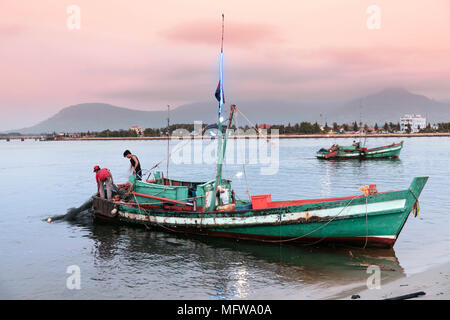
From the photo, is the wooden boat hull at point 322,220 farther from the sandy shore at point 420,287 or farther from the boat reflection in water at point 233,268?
the sandy shore at point 420,287

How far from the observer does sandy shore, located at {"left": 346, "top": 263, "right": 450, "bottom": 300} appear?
958 cm

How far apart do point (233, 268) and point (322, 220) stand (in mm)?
3866

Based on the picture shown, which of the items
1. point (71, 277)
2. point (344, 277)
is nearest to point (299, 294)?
point (344, 277)

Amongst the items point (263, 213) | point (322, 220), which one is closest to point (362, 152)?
point (322, 220)

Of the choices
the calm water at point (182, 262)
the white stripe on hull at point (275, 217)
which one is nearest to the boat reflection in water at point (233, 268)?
the calm water at point (182, 262)

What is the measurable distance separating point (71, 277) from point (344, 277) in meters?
9.31

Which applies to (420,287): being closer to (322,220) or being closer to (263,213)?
(322,220)

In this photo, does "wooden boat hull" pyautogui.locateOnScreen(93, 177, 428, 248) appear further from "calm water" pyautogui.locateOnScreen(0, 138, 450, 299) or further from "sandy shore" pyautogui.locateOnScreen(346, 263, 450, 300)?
"sandy shore" pyautogui.locateOnScreen(346, 263, 450, 300)

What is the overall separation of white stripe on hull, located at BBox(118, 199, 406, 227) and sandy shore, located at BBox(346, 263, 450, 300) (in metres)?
Answer: 2.70

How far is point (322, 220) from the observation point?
14.8m

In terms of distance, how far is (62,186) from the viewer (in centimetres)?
4219

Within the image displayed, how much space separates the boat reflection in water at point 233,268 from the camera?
11781 millimetres
